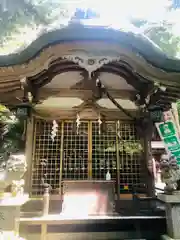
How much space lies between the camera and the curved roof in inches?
163

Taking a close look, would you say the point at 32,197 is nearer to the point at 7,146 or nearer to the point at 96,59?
the point at 7,146

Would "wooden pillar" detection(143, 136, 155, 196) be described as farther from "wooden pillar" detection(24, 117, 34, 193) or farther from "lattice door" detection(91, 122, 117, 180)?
"wooden pillar" detection(24, 117, 34, 193)

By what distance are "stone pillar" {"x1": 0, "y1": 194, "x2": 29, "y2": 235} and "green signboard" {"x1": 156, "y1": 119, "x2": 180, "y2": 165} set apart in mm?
4429

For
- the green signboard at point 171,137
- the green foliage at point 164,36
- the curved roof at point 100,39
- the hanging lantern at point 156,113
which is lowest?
the green signboard at point 171,137

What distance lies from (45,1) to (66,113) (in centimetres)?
966

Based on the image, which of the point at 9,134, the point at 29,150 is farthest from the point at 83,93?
the point at 9,134

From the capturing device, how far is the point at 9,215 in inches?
156

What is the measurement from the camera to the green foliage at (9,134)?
517 cm

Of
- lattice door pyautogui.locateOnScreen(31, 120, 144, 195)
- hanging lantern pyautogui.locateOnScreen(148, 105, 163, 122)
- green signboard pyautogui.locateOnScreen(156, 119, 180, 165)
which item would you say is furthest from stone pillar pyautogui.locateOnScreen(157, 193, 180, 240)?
lattice door pyautogui.locateOnScreen(31, 120, 144, 195)

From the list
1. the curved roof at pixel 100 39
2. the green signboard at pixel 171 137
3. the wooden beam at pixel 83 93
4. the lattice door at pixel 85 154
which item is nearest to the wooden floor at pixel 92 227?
the lattice door at pixel 85 154

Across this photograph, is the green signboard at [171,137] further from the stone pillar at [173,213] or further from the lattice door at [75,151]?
the lattice door at [75,151]

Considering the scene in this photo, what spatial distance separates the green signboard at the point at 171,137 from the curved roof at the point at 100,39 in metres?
2.26

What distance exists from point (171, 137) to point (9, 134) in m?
4.98

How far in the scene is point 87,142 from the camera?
6809 millimetres
